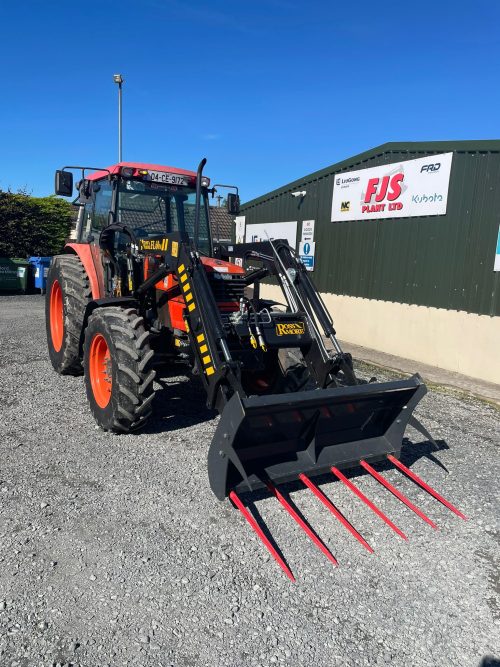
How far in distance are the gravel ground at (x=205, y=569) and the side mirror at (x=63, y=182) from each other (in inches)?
111

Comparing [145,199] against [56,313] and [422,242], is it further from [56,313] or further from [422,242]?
[422,242]

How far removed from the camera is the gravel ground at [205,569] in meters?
2.39

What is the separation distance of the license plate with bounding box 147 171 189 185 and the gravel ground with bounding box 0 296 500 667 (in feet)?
9.74

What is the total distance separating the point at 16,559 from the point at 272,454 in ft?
5.69

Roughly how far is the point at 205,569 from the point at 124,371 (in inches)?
75.5

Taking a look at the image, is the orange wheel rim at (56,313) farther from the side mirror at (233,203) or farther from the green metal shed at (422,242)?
the green metal shed at (422,242)

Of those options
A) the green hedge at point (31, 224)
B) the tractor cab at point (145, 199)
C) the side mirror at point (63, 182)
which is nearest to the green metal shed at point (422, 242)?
the tractor cab at point (145, 199)

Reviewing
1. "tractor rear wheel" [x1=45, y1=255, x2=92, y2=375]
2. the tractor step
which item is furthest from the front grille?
the tractor step

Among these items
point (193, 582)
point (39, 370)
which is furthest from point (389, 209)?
point (193, 582)

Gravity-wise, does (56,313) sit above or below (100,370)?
above

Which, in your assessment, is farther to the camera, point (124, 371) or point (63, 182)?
point (63, 182)

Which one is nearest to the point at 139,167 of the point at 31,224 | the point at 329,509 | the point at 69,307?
the point at 69,307

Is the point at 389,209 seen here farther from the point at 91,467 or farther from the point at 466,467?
the point at 91,467

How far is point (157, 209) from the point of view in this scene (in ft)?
19.6
